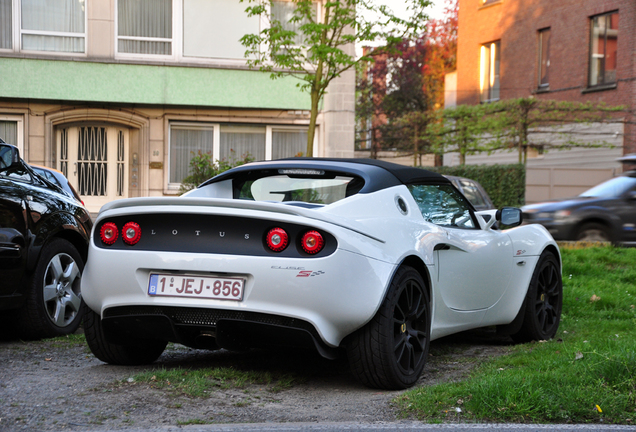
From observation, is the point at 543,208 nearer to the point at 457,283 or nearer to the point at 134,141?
the point at 457,283

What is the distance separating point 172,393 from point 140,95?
639 inches

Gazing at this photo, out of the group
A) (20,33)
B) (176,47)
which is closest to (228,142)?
(176,47)

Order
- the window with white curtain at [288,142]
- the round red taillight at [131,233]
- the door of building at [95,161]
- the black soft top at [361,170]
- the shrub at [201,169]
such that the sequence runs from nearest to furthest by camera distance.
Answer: the round red taillight at [131,233]
the black soft top at [361,170]
the shrub at [201,169]
the door of building at [95,161]
the window with white curtain at [288,142]

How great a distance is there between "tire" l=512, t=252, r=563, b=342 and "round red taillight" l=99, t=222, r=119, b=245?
329 cm

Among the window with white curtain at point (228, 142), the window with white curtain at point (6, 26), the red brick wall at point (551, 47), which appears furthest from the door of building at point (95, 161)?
the red brick wall at point (551, 47)

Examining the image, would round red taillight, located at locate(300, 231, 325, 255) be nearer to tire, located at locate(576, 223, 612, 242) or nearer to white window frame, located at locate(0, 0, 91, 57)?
tire, located at locate(576, 223, 612, 242)

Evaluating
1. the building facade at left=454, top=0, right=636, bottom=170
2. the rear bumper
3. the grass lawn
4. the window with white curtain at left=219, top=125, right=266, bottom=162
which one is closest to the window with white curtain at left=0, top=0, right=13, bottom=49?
the window with white curtain at left=219, top=125, right=266, bottom=162

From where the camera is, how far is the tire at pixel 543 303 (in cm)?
621

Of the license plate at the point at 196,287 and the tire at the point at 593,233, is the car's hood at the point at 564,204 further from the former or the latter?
the license plate at the point at 196,287

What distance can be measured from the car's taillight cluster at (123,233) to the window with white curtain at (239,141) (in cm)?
1579

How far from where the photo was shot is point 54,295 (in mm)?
Answer: 6301

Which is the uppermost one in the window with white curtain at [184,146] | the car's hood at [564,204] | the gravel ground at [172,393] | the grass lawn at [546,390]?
the window with white curtain at [184,146]

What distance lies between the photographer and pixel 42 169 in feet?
27.0

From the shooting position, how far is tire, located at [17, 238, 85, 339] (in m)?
6.01
